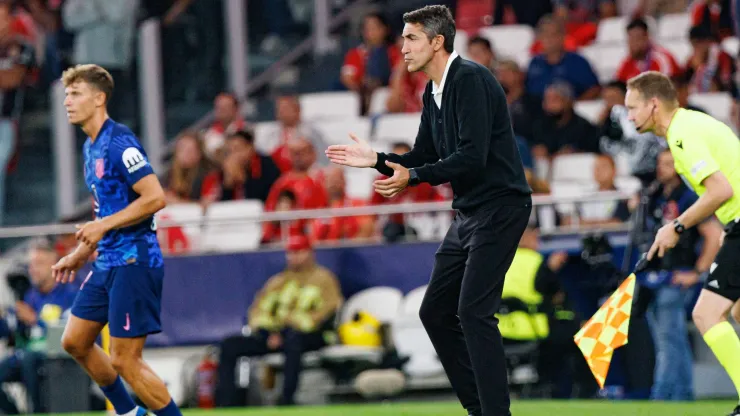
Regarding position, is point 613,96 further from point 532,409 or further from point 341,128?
point 532,409

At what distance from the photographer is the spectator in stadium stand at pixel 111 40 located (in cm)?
1681

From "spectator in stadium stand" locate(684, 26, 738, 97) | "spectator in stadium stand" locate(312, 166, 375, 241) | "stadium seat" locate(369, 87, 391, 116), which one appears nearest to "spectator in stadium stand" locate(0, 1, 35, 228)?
"stadium seat" locate(369, 87, 391, 116)

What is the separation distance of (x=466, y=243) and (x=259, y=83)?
1127 cm

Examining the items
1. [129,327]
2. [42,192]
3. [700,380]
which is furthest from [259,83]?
[129,327]

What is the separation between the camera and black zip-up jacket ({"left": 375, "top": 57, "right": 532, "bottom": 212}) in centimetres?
724

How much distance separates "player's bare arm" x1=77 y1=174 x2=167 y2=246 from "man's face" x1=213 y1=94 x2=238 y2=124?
8.11 m

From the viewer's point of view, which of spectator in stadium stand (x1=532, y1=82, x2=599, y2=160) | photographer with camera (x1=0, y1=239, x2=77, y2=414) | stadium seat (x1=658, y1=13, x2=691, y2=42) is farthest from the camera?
stadium seat (x1=658, y1=13, x2=691, y2=42)

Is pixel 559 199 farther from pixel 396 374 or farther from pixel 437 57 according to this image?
pixel 437 57

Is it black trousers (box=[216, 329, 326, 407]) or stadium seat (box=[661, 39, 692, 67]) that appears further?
stadium seat (box=[661, 39, 692, 67])

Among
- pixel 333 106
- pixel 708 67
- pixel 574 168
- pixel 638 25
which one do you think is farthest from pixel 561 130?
pixel 333 106

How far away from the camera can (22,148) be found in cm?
1705

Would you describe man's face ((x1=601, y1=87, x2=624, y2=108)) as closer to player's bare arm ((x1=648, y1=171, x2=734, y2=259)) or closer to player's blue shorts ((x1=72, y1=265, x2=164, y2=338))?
player's bare arm ((x1=648, y1=171, x2=734, y2=259))

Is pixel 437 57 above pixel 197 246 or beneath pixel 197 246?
above

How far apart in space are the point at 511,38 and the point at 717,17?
236 cm
